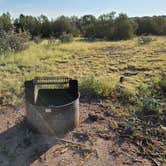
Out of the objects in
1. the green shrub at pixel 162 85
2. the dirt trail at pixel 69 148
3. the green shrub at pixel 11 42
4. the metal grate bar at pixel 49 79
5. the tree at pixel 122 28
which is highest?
the tree at pixel 122 28

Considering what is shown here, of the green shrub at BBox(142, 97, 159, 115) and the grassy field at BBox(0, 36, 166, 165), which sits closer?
the grassy field at BBox(0, 36, 166, 165)

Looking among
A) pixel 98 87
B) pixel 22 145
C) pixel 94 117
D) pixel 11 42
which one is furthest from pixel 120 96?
pixel 11 42

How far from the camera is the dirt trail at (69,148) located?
2.22m

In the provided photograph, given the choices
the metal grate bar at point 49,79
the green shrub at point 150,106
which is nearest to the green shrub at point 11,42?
the metal grate bar at point 49,79

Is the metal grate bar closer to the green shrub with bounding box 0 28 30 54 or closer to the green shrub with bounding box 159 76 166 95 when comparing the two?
the green shrub with bounding box 159 76 166 95

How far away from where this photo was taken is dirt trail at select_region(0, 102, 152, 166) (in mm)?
2225

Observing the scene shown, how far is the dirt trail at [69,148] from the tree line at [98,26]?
12511 mm

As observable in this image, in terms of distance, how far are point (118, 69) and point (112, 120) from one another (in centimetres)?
289

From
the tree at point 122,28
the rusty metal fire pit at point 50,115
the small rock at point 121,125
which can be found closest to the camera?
the rusty metal fire pit at point 50,115

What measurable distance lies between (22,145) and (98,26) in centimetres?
1443

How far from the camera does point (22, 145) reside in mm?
2475

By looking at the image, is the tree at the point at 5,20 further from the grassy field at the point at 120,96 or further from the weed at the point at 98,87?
the weed at the point at 98,87

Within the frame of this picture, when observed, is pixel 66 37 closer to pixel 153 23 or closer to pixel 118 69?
pixel 118 69

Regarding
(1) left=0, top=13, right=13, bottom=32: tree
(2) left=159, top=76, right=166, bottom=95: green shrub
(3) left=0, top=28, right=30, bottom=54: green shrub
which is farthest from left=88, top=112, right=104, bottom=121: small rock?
(1) left=0, top=13, right=13, bottom=32: tree
